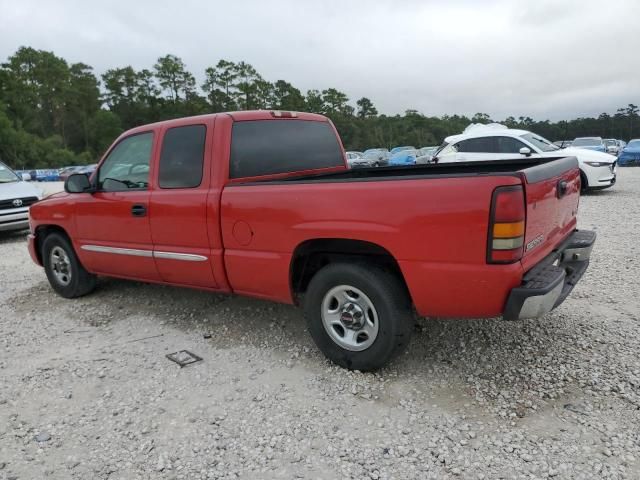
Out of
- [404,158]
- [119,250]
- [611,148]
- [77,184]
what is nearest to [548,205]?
[119,250]

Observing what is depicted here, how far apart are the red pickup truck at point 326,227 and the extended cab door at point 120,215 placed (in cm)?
2

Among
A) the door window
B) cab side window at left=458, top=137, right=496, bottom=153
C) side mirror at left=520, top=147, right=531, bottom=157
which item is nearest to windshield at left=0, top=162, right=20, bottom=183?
cab side window at left=458, top=137, right=496, bottom=153

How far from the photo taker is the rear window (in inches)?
156

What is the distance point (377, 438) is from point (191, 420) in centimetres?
115

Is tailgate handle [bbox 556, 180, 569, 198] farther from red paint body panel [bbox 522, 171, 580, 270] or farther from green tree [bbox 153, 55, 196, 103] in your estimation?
green tree [bbox 153, 55, 196, 103]

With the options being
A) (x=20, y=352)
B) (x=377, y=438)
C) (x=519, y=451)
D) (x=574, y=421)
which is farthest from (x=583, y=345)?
(x=20, y=352)

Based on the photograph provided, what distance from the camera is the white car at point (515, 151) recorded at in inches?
448

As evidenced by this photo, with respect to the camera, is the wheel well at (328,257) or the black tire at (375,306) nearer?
the black tire at (375,306)

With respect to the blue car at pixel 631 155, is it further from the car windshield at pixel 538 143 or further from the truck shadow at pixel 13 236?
the truck shadow at pixel 13 236

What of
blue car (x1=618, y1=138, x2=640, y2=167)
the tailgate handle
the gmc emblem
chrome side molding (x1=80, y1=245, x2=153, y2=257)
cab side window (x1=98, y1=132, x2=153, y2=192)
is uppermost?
cab side window (x1=98, y1=132, x2=153, y2=192)

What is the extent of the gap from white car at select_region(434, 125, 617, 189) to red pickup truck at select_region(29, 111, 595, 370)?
7666mm

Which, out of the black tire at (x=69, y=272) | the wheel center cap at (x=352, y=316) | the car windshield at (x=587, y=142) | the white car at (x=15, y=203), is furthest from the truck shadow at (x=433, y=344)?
the car windshield at (x=587, y=142)

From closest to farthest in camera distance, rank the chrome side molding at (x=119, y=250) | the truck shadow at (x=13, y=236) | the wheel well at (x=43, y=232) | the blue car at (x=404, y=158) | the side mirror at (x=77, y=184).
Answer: the chrome side molding at (x=119, y=250) → the side mirror at (x=77, y=184) → the wheel well at (x=43, y=232) → the truck shadow at (x=13, y=236) → the blue car at (x=404, y=158)

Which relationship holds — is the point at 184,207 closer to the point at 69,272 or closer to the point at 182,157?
the point at 182,157
